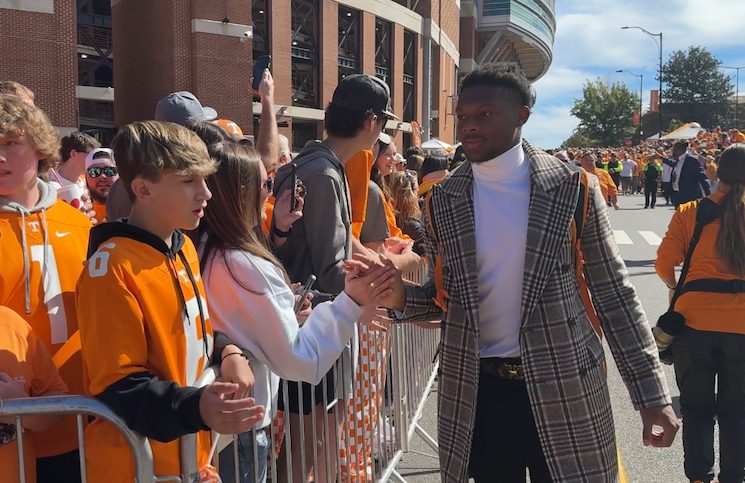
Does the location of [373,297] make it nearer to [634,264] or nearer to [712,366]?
[712,366]

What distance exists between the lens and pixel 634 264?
1328cm

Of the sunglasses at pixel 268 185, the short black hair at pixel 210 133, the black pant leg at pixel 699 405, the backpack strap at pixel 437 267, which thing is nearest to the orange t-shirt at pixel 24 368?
the short black hair at pixel 210 133

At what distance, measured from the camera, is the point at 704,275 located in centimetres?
415

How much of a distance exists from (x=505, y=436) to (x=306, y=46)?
1582 inches

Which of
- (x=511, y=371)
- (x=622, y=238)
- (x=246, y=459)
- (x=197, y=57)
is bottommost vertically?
(x=622, y=238)

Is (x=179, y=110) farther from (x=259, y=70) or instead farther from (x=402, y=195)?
(x=402, y=195)

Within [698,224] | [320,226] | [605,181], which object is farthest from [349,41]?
[320,226]

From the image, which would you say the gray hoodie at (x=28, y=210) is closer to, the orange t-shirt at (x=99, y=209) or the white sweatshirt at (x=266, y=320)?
the white sweatshirt at (x=266, y=320)

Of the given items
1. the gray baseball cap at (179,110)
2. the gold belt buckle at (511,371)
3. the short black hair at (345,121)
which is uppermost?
the gray baseball cap at (179,110)

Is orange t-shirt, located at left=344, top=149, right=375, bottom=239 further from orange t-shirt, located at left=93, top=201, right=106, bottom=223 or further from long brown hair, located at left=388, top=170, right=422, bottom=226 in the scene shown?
long brown hair, located at left=388, top=170, right=422, bottom=226

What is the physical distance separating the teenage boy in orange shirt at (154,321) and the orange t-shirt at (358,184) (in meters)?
2.05

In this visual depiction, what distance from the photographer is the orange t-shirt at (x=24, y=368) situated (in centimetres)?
188

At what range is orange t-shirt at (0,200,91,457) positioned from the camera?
82.7 inches

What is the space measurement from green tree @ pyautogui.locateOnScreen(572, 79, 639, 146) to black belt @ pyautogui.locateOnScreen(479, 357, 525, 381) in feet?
314
